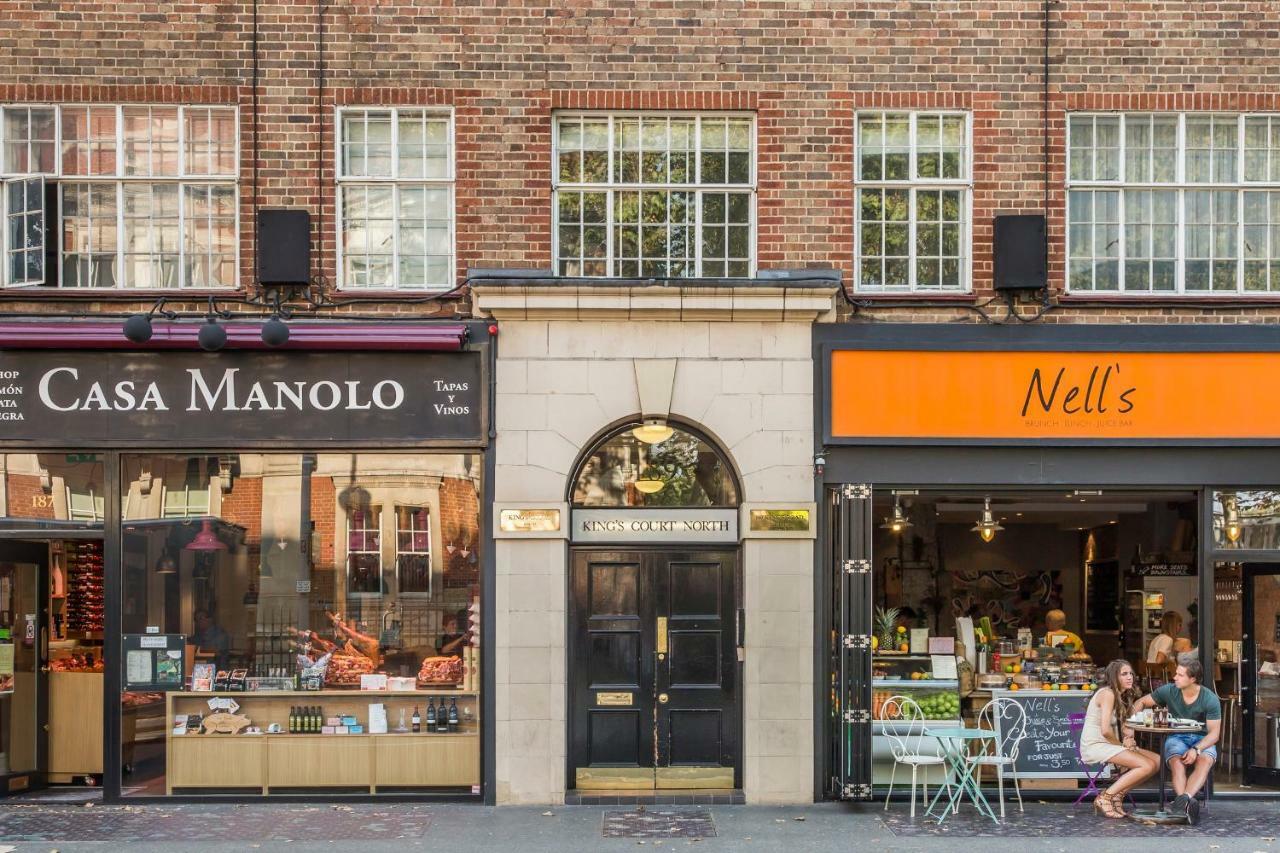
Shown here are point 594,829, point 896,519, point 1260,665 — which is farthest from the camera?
point 896,519

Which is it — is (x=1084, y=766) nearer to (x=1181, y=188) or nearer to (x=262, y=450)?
(x=1181, y=188)

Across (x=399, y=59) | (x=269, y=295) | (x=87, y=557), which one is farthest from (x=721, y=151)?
(x=87, y=557)

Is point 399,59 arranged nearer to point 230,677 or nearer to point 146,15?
point 146,15

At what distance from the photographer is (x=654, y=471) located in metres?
12.5

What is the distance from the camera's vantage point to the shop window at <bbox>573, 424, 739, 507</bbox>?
41.0 feet

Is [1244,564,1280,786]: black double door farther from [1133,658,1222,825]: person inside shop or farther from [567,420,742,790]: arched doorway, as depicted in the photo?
[567,420,742,790]: arched doorway

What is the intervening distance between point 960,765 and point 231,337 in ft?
24.0

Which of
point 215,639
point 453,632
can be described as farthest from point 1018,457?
point 215,639

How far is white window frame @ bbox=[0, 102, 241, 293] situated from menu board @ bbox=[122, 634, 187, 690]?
3.14m

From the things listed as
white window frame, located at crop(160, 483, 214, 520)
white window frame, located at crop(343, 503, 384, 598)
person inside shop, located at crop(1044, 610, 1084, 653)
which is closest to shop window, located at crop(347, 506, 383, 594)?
white window frame, located at crop(343, 503, 384, 598)

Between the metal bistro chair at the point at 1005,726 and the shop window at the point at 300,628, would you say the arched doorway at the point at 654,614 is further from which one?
the metal bistro chair at the point at 1005,726

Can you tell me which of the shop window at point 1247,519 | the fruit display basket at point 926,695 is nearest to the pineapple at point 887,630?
the fruit display basket at point 926,695

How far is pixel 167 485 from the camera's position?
12.3m

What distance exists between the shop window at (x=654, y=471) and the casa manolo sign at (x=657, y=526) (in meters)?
0.10
